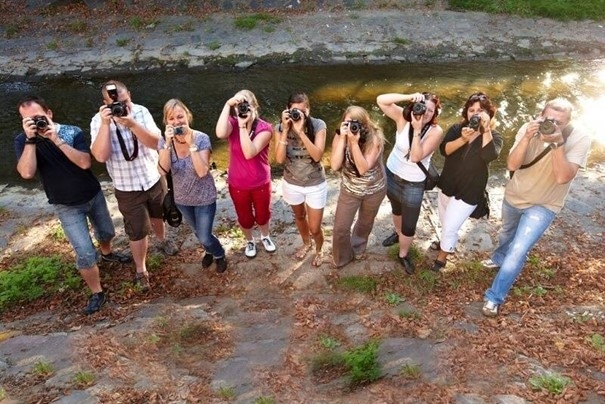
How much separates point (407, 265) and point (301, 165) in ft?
4.98

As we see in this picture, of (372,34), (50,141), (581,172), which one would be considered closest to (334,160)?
(50,141)

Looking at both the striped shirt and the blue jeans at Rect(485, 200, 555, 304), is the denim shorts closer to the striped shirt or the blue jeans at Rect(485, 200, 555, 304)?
the blue jeans at Rect(485, 200, 555, 304)

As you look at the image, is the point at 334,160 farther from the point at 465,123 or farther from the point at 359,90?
the point at 359,90

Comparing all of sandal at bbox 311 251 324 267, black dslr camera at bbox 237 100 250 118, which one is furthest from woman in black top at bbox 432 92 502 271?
black dslr camera at bbox 237 100 250 118

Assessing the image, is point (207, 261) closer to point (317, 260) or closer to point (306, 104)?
point (317, 260)

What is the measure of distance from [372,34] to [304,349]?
10.5 m

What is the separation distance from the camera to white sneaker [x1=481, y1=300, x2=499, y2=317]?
4.24m

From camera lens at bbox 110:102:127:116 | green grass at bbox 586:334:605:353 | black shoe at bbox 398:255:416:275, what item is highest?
camera lens at bbox 110:102:127:116

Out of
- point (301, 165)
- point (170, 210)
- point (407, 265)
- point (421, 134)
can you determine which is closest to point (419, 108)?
point (421, 134)

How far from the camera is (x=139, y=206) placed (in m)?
4.50

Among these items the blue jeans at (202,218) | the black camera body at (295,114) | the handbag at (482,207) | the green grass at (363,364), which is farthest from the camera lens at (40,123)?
the handbag at (482,207)

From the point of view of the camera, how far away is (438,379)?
3348mm

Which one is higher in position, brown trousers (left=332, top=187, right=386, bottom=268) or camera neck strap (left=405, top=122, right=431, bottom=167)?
camera neck strap (left=405, top=122, right=431, bottom=167)

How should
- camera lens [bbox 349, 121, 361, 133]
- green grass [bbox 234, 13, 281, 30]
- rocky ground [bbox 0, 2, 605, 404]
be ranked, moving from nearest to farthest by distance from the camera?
1. rocky ground [bbox 0, 2, 605, 404]
2. camera lens [bbox 349, 121, 361, 133]
3. green grass [bbox 234, 13, 281, 30]
